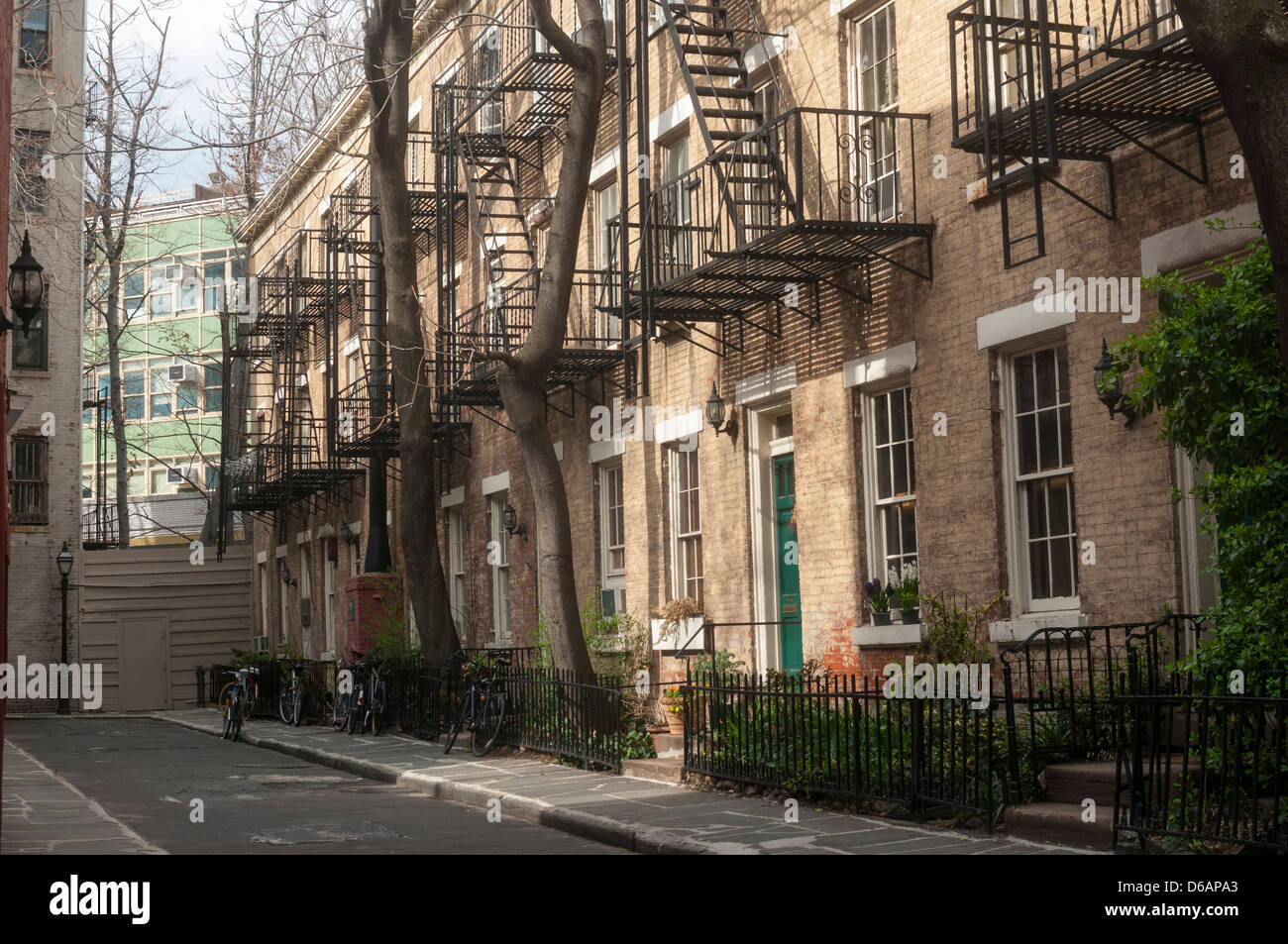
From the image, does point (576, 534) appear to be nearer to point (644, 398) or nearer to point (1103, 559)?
point (644, 398)

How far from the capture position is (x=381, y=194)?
21.6m

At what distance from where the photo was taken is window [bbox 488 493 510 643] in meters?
22.6

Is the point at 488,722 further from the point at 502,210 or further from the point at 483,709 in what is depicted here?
the point at 502,210

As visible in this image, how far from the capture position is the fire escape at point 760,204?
519 inches

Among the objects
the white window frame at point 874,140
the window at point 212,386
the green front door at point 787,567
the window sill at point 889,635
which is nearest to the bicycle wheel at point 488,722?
the green front door at point 787,567

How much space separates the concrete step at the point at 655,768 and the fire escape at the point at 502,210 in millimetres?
5573

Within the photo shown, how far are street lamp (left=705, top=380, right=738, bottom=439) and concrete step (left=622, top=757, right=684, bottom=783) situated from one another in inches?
149

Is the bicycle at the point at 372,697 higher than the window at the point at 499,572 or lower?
lower

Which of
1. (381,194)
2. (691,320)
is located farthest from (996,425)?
(381,194)

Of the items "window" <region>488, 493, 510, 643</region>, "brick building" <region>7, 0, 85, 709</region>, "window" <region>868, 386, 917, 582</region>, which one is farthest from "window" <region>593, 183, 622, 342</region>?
"brick building" <region>7, 0, 85, 709</region>

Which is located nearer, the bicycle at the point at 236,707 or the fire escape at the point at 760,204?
the fire escape at the point at 760,204

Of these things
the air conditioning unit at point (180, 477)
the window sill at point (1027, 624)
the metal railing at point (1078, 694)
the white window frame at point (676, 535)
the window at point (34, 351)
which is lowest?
the metal railing at point (1078, 694)

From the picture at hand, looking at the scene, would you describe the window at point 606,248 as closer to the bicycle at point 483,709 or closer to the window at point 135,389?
the bicycle at point 483,709

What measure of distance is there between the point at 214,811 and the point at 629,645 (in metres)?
6.25
